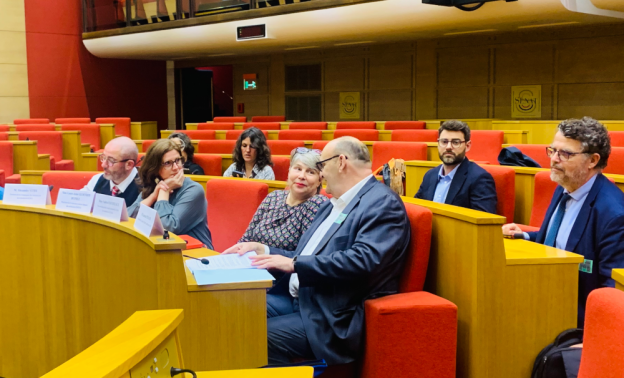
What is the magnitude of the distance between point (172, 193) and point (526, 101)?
8.38m

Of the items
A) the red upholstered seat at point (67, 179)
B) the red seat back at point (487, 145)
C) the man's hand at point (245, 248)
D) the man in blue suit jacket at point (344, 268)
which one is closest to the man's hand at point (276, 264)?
the man in blue suit jacket at point (344, 268)

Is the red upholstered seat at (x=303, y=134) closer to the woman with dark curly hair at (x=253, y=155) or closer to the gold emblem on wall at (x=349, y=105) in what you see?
the woman with dark curly hair at (x=253, y=155)

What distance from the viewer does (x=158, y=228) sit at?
7.01 ft

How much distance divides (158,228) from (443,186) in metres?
2.01

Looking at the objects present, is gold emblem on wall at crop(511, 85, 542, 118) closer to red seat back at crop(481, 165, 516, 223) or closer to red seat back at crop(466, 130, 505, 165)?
red seat back at crop(466, 130, 505, 165)

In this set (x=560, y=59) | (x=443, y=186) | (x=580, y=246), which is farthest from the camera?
(x=560, y=59)

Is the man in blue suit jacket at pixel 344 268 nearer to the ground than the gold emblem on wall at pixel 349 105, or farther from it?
nearer to the ground

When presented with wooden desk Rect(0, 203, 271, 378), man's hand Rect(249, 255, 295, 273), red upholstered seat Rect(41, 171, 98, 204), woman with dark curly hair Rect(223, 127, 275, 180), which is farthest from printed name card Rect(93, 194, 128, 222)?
woman with dark curly hair Rect(223, 127, 275, 180)

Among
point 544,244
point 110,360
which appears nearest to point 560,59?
point 544,244

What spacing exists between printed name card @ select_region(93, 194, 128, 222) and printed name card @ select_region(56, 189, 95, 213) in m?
0.06

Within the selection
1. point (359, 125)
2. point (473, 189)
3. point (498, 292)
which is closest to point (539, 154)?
point (473, 189)

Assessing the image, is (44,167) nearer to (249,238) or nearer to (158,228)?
(249,238)

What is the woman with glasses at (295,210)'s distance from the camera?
9.23 ft

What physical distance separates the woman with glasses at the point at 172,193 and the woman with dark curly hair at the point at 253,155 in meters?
1.73
